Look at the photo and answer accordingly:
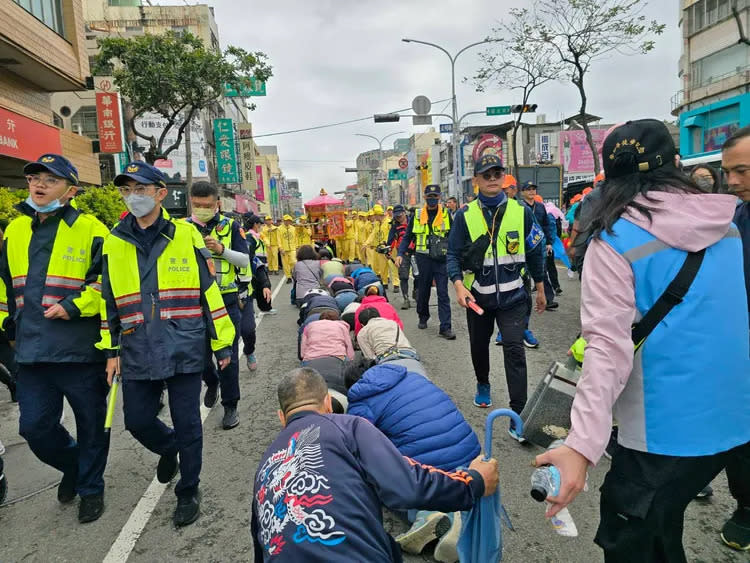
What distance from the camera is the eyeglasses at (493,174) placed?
396 centimetres

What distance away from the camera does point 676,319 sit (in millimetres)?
1477

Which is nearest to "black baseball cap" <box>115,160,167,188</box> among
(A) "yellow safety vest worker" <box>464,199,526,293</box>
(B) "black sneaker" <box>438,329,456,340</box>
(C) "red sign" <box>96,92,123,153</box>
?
(A) "yellow safety vest worker" <box>464,199,526,293</box>

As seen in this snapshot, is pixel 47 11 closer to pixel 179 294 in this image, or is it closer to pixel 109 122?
pixel 109 122

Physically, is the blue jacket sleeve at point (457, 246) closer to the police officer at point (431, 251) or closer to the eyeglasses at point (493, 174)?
the eyeglasses at point (493, 174)

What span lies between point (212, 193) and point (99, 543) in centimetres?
277

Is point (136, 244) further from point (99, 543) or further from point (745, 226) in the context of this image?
point (745, 226)

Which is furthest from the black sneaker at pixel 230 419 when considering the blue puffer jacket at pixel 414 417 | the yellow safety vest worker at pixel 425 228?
the yellow safety vest worker at pixel 425 228

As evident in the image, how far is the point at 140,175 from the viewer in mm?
3105

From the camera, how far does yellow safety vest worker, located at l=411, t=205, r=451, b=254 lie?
25.6 feet

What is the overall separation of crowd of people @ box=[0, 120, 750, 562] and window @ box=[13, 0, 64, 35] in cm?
1245

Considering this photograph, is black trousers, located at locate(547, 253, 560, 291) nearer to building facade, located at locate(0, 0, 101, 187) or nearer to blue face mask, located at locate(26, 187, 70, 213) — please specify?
blue face mask, located at locate(26, 187, 70, 213)

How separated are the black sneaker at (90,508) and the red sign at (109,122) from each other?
17914 mm

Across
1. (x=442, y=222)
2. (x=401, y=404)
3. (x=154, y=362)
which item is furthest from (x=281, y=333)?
(x=401, y=404)

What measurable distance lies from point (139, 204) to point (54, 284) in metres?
0.73
